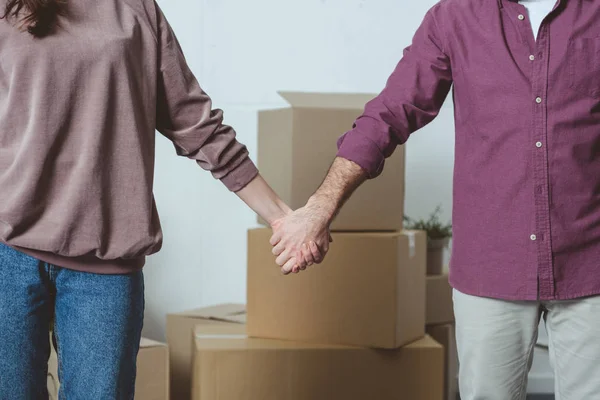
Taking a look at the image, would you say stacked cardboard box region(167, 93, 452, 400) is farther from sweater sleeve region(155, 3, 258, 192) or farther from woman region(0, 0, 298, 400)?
woman region(0, 0, 298, 400)

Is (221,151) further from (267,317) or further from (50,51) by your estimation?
(267,317)

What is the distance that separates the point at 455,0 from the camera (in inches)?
61.9

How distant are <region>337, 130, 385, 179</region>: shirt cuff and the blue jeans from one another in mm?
497

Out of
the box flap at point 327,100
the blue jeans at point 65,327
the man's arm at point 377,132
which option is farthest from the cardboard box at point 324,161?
the blue jeans at point 65,327

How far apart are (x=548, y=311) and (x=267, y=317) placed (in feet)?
3.03

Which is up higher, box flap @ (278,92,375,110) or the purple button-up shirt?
box flap @ (278,92,375,110)

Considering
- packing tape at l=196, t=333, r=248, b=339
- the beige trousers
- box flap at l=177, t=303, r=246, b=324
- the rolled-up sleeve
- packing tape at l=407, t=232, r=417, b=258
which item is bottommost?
packing tape at l=196, t=333, r=248, b=339

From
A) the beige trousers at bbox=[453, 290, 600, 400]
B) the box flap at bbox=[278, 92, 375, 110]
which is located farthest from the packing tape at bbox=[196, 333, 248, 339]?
the beige trousers at bbox=[453, 290, 600, 400]

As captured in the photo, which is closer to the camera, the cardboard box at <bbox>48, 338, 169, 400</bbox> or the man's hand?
the man's hand

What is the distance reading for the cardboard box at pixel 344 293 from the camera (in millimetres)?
2119

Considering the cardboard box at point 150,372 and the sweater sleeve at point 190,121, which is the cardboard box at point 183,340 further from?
the sweater sleeve at point 190,121

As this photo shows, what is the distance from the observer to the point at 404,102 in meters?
1.59

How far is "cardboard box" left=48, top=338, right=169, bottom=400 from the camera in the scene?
85.7 inches

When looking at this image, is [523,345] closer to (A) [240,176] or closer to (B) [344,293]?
(A) [240,176]
